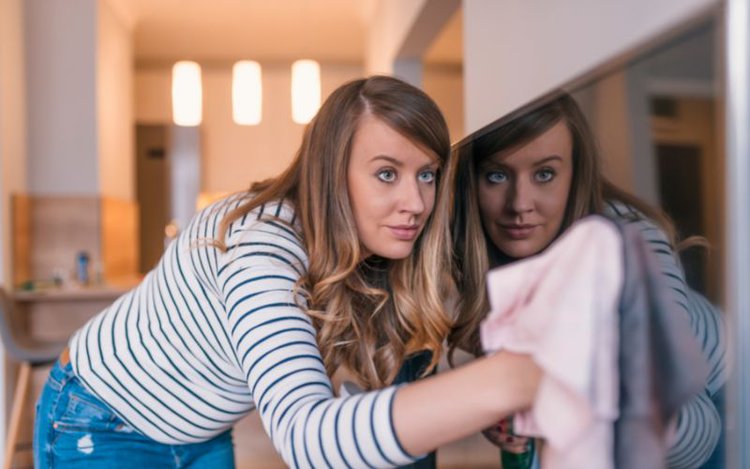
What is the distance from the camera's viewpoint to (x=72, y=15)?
12.3ft

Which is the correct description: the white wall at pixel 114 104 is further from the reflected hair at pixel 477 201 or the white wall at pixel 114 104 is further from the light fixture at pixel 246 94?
the reflected hair at pixel 477 201

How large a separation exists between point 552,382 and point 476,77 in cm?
156

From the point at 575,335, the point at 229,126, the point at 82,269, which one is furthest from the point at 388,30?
the point at 575,335

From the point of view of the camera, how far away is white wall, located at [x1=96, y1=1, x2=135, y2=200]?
3.86 metres

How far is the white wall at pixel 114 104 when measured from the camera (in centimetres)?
386

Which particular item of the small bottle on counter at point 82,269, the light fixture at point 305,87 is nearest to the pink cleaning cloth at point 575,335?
the small bottle on counter at point 82,269

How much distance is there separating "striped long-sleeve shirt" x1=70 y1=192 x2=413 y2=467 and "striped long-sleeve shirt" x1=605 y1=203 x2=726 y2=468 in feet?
0.79

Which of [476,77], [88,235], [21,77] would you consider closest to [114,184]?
[88,235]

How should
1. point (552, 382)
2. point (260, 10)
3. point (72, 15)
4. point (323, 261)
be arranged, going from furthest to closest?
1. point (260, 10)
2. point (72, 15)
3. point (323, 261)
4. point (552, 382)

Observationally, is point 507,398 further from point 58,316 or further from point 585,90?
point 58,316

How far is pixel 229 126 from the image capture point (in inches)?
214

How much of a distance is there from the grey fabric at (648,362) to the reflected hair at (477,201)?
0.23 ft

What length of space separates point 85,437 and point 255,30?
13.6 feet

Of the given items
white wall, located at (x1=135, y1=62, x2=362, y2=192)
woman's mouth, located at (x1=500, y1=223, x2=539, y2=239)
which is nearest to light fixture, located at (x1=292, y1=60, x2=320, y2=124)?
white wall, located at (x1=135, y1=62, x2=362, y2=192)
